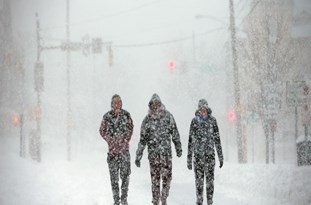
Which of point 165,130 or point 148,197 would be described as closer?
point 165,130

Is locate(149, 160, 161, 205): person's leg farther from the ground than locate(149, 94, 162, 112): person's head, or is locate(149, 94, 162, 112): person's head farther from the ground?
locate(149, 94, 162, 112): person's head

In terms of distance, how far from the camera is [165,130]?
9.85 m

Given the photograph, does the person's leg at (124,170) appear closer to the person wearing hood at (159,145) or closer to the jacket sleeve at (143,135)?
the jacket sleeve at (143,135)

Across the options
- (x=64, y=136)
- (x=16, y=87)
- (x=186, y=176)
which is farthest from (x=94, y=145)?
(x=186, y=176)

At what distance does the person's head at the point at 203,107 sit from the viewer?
9.80m

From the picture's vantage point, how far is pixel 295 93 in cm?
1612

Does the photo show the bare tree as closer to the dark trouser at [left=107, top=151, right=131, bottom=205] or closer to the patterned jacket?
the patterned jacket

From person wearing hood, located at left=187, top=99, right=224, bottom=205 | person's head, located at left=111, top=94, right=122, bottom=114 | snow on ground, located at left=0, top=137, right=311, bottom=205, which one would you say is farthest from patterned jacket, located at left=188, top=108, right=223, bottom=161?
snow on ground, located at left=0, top=137, right=311, bottom=205

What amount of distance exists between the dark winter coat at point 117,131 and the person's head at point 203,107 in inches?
57.6

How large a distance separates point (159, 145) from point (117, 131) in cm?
88

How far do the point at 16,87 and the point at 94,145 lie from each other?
15.4 meters

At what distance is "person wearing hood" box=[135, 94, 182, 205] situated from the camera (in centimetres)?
973

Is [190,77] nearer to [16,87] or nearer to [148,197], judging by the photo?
[16,87]

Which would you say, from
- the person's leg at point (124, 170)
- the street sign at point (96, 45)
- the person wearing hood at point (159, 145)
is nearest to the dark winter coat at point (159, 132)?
the person wearing hood at point (159, 145)
